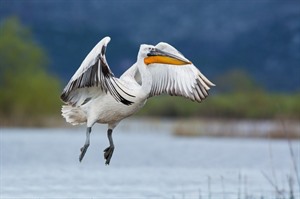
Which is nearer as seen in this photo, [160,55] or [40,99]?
[160,55]

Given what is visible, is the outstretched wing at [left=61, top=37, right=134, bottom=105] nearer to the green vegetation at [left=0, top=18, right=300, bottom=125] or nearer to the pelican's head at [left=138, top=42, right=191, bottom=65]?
the pelican's head at [left=138, top=42, right=191, bottom=65]

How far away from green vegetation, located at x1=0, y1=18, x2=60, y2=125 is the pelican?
107 feet

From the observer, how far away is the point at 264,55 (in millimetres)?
139375

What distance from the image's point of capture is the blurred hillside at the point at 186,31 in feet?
439

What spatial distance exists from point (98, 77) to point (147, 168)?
814 cm

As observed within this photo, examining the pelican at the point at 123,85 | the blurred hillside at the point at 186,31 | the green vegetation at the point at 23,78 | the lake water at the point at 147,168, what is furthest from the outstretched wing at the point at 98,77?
the blurred hillside at the point at 186,31

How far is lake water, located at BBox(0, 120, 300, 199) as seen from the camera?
569 inches

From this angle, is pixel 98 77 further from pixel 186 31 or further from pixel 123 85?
pixel 186 31

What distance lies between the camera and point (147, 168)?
1989 centimetres

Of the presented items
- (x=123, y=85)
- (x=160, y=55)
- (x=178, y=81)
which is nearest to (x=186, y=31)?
(x=178, y=81)

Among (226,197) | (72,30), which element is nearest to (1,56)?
(226,197)

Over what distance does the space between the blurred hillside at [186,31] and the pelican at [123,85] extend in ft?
365

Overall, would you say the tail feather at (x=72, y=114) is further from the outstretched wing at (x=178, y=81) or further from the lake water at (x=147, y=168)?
the lake water at (x=147, y=168)

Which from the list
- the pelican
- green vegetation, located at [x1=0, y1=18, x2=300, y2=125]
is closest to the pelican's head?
the pelican
